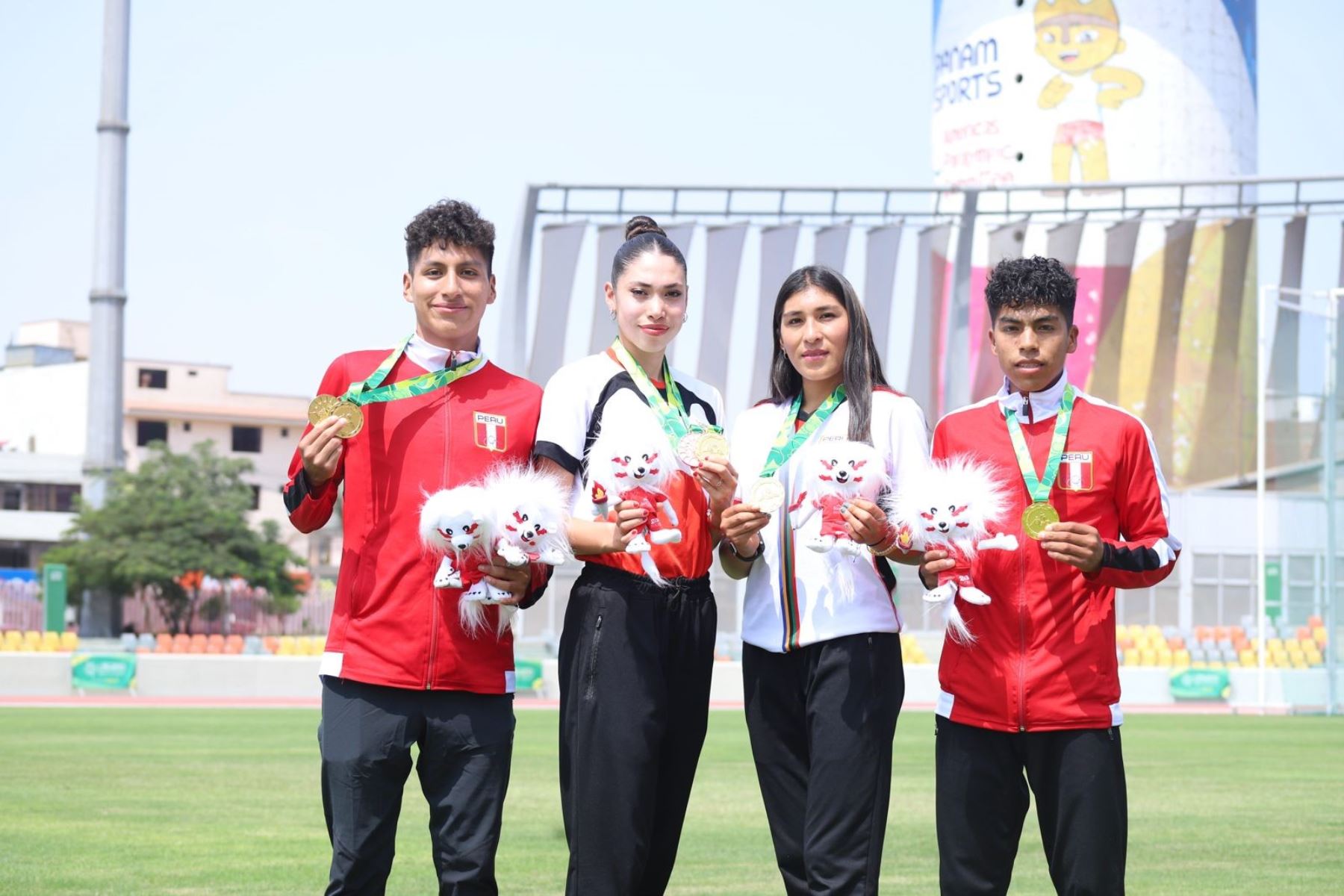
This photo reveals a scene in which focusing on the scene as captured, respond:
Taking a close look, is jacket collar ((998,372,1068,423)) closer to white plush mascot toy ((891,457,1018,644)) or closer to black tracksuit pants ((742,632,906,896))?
white plush mascot toy ((891,457,1018,644))

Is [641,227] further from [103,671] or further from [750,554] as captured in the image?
[103,671]

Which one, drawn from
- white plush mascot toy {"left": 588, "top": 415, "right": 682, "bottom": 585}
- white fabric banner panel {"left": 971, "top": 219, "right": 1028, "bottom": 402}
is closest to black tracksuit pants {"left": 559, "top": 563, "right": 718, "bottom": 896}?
white plush mascot toy {"left": 588, "top": 415, "right": 682, "bottom": 585}

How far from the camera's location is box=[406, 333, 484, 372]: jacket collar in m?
4.98

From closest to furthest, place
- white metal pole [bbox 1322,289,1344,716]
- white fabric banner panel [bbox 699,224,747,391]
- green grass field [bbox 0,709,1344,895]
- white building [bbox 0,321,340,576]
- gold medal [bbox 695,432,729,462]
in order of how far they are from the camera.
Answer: gold medal [bbox 695,432,729,462], green grass field [bbox 0,709,1344,895], white metal pole [bbox 1322,289,1344,716], white fabric banner panel [bbox 699,224,747,391], white building [bbox 0,321,340,576]

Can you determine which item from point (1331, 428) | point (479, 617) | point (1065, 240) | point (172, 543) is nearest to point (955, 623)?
point (479, 617)

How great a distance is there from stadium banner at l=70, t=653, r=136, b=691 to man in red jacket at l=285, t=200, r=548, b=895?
81.9 feet

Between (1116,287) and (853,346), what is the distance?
108 ft

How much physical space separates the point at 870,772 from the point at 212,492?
50381mm

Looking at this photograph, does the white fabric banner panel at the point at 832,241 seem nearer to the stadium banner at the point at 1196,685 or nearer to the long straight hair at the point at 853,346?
the stadium banner at the point at 1196,685

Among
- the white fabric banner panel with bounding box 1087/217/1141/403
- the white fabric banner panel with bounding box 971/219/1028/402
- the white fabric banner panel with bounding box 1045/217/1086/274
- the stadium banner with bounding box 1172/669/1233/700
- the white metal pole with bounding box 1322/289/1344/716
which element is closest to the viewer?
Result: the white metal pole with bounding box 1322/289/1344/716

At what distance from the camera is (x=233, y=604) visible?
49.5m

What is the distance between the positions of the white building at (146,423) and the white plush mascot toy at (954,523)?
2739 inches

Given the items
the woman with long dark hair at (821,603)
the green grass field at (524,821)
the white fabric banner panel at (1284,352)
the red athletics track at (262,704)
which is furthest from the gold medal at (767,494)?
the white fabric banner panel at (1284,352)

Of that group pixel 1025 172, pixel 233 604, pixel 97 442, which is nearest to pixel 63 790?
pixel 97 442
